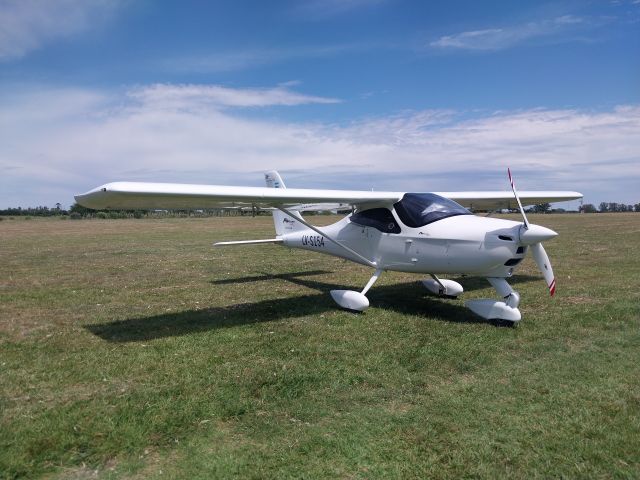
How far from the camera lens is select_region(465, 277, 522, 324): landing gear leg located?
6.71 m

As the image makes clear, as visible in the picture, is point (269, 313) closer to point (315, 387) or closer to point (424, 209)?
point (424, 209)

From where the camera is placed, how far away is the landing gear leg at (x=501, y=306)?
22.0 ft

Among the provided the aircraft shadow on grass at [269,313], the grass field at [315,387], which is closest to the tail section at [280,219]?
the aircraft shadow on grass at [269,313]

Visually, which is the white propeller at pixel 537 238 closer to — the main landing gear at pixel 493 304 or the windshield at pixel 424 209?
the main landing gear at pixel 493 304

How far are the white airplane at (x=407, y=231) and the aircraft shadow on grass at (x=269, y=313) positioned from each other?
0.49 metres

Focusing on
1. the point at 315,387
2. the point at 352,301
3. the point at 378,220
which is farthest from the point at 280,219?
the point at 315,387

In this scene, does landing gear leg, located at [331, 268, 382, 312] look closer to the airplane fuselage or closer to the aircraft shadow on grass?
the aircraft shadow on grass

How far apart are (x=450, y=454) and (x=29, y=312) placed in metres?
7.56

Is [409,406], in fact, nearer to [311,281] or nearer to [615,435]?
[615,435]

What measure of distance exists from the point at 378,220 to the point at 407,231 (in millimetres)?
727

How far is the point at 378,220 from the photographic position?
8.38 meters

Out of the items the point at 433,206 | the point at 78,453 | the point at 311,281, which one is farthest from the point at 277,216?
the point at 78,453

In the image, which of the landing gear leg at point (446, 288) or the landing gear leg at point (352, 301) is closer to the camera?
the landing gear leg at point (352, 301)

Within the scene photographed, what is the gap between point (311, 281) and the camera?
1118 cm
